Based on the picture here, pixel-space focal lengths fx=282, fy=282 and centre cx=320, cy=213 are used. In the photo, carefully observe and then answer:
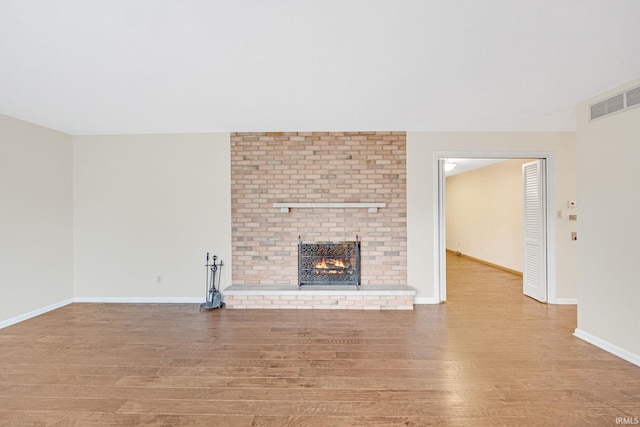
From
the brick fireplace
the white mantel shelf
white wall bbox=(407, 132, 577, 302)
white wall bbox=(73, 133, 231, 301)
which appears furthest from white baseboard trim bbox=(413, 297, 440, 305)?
white wall bbox=(73, 133, 231, 301)

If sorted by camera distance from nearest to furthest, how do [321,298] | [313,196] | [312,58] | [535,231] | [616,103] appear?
[312,58], [616,103], [321,298], [313,196], [535,231]

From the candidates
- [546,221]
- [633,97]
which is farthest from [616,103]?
[546,221]

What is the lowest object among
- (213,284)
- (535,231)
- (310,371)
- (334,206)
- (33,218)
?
(310,371)

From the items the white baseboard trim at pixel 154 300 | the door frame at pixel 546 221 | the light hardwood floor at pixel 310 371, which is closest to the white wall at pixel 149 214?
the white baseboard trim at pixel 154 300

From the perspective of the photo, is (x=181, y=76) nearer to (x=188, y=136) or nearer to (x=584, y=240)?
(x=188, y=136)

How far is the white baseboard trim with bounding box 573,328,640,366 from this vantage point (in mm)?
2408

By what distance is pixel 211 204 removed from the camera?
4098 millimetres

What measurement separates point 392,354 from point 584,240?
2.29 metres

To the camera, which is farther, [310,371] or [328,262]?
[328,262]

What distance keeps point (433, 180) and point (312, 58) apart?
2.63 meters

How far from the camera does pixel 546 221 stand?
13.1 feet

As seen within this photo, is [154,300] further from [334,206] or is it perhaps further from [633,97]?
[633,97]

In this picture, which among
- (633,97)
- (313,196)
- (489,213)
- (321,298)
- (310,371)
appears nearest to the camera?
(310,371)

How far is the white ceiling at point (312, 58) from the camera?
1.62 m
